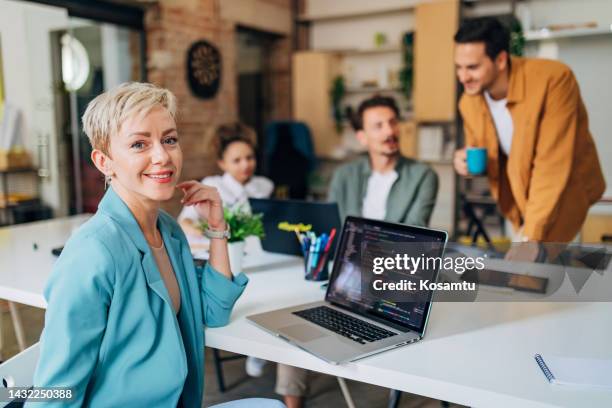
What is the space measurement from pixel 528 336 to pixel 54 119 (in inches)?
150

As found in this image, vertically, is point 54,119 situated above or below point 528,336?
above

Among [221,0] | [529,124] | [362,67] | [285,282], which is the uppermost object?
[221,0]

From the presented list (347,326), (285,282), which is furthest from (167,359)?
(285,282)

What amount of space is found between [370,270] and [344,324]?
0.54 feet

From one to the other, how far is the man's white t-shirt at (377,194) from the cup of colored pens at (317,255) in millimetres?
788

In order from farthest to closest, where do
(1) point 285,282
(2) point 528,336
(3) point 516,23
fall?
1. (3) point 516,23
2. (1) point 285,282
3. (2) point 528,336

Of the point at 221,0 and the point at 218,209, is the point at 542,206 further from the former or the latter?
the point at 221,0

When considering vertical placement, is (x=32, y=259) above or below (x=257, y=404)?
above

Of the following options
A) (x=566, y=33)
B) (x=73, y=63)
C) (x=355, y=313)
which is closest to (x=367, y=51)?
(x=566, y=33)

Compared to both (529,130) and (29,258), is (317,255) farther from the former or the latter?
(29,258)

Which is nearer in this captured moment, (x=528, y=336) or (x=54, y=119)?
(x=528, y=336)

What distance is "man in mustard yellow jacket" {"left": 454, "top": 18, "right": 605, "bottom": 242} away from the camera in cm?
208

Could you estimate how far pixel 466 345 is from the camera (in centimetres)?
128

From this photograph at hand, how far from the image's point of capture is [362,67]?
6258 millimetres
